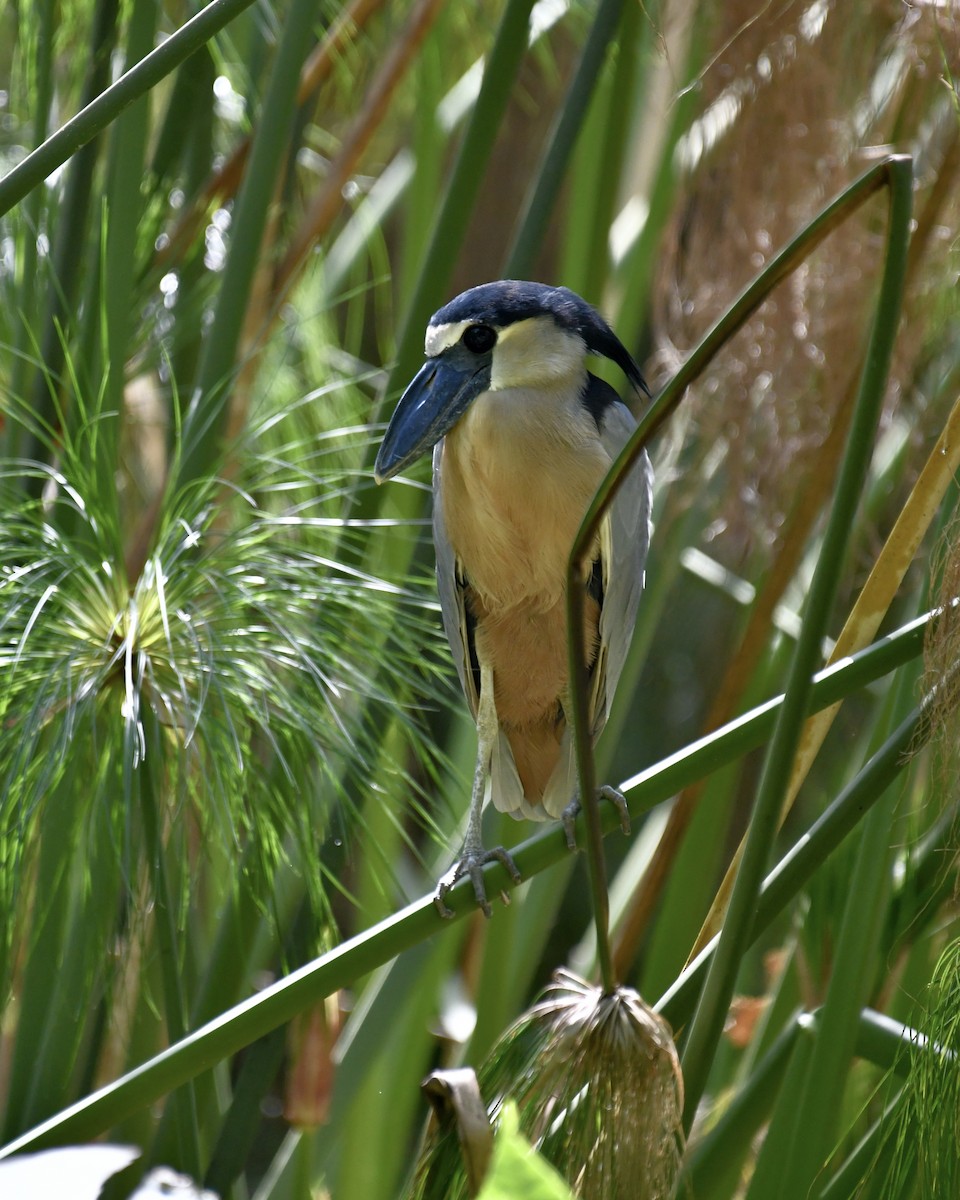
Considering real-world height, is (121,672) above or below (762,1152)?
above

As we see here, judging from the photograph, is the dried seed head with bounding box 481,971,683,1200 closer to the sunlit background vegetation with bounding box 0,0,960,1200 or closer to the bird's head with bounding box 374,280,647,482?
the sunlit background vegetation with bounding box 0,0,960,1200

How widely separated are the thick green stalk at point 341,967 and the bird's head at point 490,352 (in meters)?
0.32

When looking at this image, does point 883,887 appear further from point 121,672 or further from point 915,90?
point 915,90

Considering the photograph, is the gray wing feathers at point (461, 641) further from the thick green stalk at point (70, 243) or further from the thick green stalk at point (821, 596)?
the thick green stalk at point (821, 596)

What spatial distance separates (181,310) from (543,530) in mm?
447

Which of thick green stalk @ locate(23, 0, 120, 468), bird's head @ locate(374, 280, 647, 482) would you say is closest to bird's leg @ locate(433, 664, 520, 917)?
bird's head @ locate(374, 280, 647, 482)

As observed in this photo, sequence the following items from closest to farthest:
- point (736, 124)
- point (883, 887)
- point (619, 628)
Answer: point (883, 887)
point (619, 628)
point (736, 124)

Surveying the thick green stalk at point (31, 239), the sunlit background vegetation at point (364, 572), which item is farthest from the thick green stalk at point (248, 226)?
the thick green stalk at point (31, 239)

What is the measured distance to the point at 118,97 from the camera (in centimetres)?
55

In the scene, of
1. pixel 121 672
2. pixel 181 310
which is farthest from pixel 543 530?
pixel 181 310

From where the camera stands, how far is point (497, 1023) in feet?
3.83

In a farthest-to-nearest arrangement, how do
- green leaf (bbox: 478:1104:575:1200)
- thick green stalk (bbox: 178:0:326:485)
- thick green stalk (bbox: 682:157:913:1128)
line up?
thick green stalk (bbox: 178:0:326:485), thick green stalk (bbox: 682:157:913:1128), green leaf (bbox: 478:1104:575:1200)

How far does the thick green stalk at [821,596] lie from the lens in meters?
0.48

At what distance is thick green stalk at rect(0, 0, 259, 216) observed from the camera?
1.79 ft
